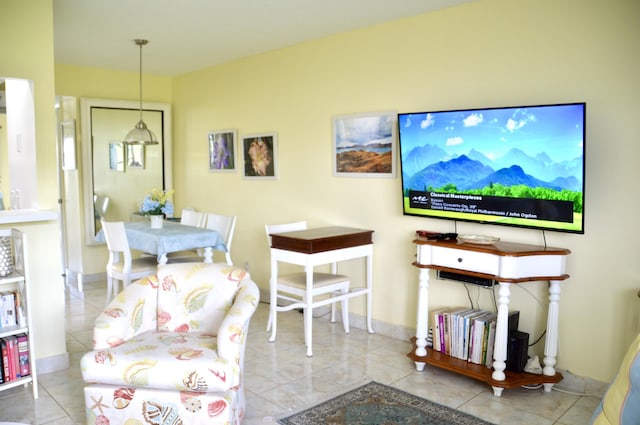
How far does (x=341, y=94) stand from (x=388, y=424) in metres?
2.78

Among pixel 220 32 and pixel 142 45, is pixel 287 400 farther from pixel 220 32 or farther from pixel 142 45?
pixel 142 45

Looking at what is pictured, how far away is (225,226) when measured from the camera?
17.0 feet

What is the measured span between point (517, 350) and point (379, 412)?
3.19 ft

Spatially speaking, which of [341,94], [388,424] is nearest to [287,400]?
[388,424]

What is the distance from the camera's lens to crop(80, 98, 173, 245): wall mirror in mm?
6242

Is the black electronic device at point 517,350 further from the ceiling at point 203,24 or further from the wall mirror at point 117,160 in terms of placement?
the wall mirror at point 117,160

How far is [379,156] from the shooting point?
14.2 ft

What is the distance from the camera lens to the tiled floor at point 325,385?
3.04 meters

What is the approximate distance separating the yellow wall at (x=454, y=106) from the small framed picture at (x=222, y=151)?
12 centimetres

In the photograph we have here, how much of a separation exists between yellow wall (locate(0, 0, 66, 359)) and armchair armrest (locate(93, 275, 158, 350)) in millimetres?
922

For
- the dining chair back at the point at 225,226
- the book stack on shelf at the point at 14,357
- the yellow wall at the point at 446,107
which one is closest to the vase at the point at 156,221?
the dining chair back at the point at 225,226

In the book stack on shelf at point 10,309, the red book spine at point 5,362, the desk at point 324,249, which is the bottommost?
the red book spine at point 5,362

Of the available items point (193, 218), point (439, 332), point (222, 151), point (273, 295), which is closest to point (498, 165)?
point (439, 332)

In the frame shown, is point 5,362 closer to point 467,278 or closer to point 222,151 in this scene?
point 467,278
